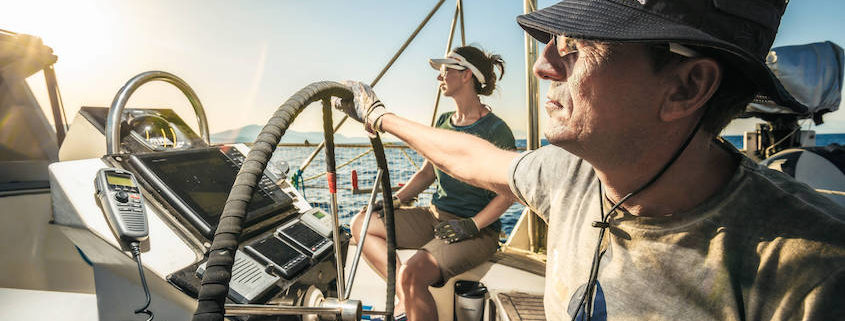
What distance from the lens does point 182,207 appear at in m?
1.11

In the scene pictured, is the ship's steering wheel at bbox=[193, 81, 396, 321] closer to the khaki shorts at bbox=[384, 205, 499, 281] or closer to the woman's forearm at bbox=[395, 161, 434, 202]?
the khaki shorts at bbox=[384, 205, 499, 281]

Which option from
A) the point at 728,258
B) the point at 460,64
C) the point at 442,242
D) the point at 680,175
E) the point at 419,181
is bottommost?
the point at 442,242

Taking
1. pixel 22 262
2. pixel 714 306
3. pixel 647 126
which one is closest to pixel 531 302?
pixel 714 306

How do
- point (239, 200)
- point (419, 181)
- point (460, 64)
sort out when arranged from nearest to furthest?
point (239, 200), point (460, 64), point (419, 181)

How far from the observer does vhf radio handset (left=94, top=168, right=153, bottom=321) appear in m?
0.91

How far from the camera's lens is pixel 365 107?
1.42m

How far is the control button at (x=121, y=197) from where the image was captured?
3.18ft

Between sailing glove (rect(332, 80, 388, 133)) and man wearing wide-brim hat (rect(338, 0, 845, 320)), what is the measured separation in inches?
29.8

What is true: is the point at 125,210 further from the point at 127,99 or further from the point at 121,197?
the point at 127,99

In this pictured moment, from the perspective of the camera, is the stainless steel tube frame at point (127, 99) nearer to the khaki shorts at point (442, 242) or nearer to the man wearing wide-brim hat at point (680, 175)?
the khaki shorts at point (442, 242)

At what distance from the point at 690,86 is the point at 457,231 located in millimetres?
1501

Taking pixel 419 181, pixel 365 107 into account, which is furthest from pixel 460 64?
pixel 365 107

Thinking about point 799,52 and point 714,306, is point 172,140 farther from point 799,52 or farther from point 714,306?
point 799,52

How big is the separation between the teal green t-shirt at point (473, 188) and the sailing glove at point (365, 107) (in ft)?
3.32
